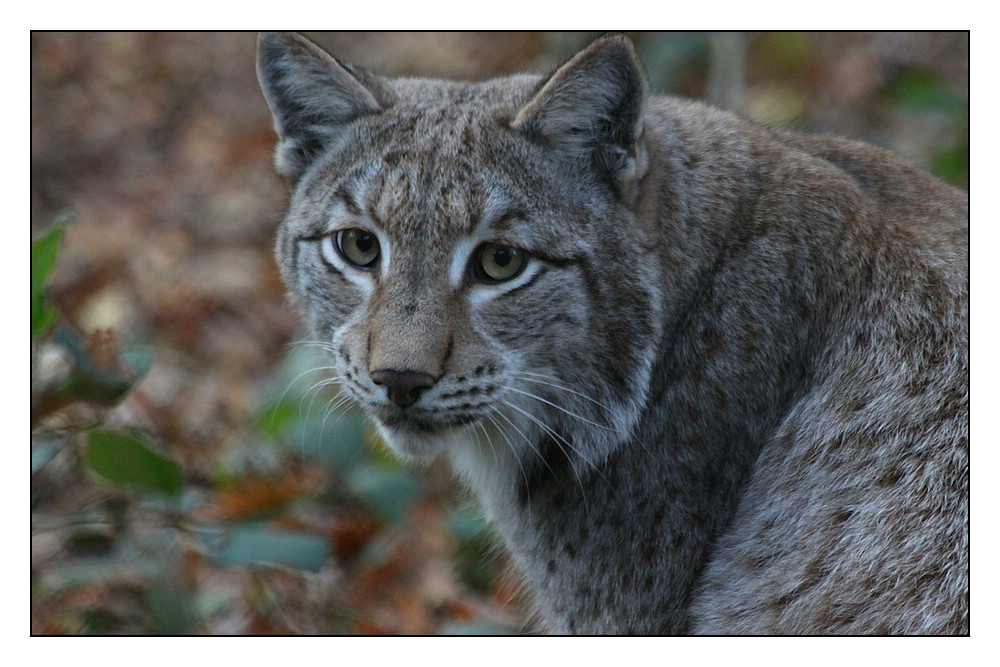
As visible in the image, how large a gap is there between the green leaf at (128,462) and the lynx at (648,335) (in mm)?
823

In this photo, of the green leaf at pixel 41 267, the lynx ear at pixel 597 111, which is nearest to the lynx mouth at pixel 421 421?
the lynx ear at pixel 597 111

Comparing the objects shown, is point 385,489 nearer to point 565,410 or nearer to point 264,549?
point 264,549

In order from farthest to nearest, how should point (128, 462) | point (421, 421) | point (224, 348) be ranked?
point (224, 348) < point (128, 462) < point (421, 421)

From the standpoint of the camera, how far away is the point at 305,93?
13.8 ft

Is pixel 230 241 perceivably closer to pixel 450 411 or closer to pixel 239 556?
pixel 239 556

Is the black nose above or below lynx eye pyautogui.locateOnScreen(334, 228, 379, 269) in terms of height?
below

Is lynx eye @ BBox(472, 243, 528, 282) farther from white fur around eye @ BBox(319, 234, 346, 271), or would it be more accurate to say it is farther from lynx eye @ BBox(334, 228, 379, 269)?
white fur around eye @ BBox(319, 234, 346, 271)

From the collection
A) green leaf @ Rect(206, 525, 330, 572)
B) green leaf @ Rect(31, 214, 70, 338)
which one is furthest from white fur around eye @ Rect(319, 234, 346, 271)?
green leaf @ Rect(206, 525, 330, 572)

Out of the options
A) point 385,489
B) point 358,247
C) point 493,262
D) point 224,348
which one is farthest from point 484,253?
point 224,348

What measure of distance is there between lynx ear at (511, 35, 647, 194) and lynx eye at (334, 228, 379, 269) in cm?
65

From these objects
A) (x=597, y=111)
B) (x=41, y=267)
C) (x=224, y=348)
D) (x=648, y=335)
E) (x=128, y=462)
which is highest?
(x=597, y=111)

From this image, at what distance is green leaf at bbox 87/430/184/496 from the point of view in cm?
413

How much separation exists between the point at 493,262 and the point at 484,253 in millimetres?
43

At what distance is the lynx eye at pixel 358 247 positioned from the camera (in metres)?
3.88
